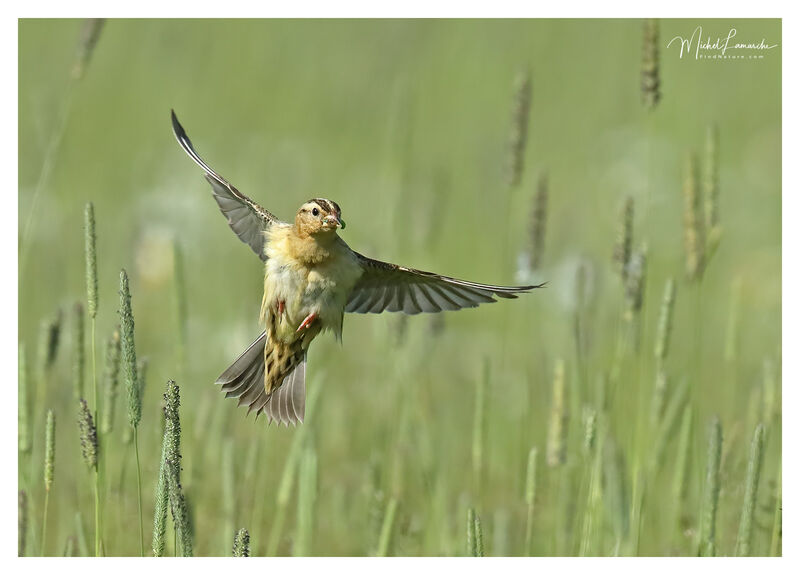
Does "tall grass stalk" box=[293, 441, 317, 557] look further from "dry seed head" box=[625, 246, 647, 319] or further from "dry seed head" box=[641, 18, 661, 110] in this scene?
"dry seed head" box=[641, 18, 661, 110]

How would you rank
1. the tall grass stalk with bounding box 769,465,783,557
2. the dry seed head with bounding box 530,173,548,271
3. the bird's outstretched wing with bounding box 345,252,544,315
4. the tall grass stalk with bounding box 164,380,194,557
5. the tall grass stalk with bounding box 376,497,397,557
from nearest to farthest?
the tall grass stalk with bounding box 164,380,194,557 → the tall grass stalk with bounding box 376,497,397,557 → the tall grass stalk with bounding box 769,465,783,557 → the bird's outstretched wing with bounding box 345,252,544,315 → the dry seed head with bounding box 530,173,548,271

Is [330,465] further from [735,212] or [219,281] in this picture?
[735,212]

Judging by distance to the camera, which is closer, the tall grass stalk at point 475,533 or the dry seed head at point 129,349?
the dry seed head at point 129,349

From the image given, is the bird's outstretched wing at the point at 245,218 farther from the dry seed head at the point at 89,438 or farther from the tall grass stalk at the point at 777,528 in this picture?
the tall grass stalk at the point at 777,528

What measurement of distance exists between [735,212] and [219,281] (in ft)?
12.1

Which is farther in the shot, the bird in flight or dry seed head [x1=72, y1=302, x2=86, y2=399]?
the bird in flight

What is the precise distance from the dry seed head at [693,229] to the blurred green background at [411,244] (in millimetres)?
152

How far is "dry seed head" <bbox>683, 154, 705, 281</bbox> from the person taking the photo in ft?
11.1

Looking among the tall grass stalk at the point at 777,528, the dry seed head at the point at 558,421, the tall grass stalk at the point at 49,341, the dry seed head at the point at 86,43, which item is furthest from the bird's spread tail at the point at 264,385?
the tall grass stalk at the point at 777,528

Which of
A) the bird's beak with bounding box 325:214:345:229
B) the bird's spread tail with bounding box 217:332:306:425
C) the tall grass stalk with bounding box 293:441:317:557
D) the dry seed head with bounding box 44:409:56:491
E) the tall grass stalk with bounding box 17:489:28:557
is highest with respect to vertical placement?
the bird's beak with bounding box 325:214:345:229

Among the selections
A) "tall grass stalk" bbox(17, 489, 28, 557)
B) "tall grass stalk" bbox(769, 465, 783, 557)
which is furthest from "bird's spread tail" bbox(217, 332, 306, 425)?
"tall grass stalk" bbox(769, 465, 783, 557)

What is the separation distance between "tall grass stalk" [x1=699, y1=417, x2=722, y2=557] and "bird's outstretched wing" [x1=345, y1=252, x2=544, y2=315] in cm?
88

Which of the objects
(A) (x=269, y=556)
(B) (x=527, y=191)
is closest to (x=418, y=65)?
(B) (x=527, y=191)

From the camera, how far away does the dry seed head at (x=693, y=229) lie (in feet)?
11.1
